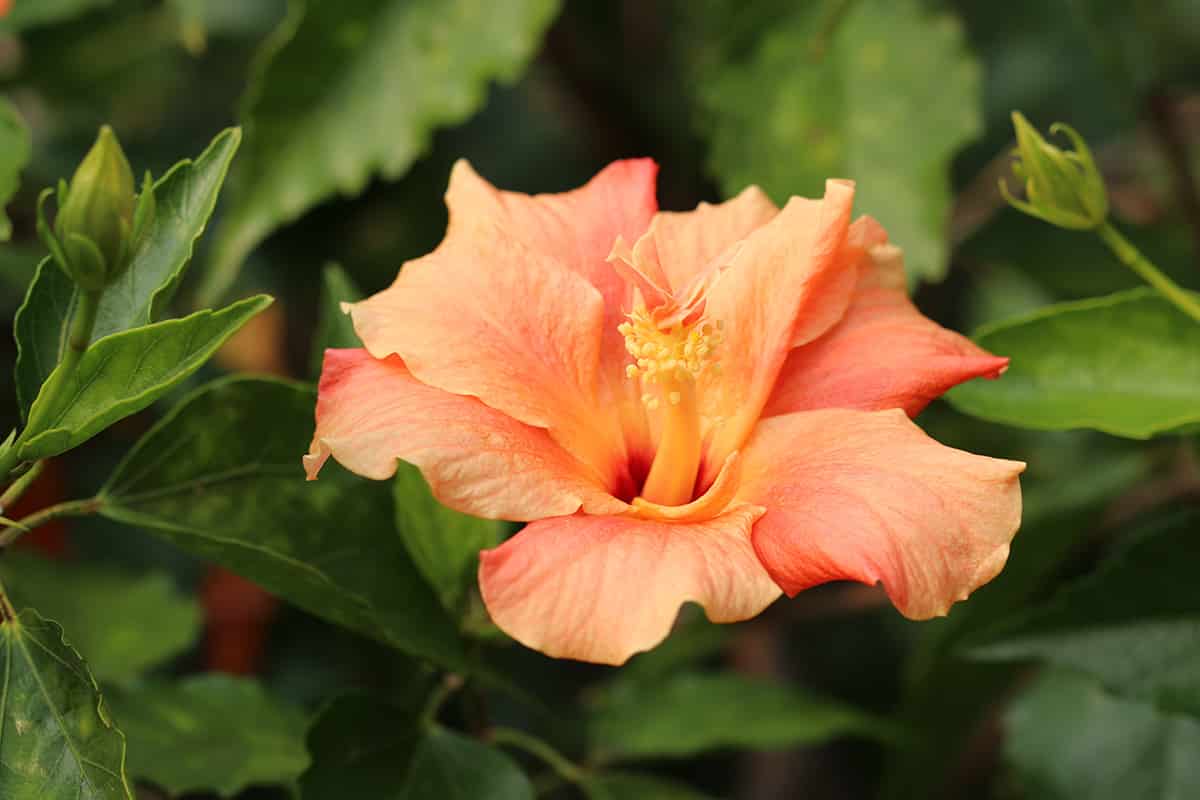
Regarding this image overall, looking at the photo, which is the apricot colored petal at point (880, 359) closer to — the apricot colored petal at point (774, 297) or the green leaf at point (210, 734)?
the apricot colored petal at point (774, 297)

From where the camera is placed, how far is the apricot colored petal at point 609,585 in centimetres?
62

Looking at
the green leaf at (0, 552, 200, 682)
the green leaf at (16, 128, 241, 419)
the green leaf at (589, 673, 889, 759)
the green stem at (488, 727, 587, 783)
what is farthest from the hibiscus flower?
the green leaf at (0, 552, 200, 682)

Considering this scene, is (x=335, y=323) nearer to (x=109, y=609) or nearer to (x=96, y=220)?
(x=96, y=220)

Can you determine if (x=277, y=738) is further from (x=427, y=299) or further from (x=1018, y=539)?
(x=1018, y=539)

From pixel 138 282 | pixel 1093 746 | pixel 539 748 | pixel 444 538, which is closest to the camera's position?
pixel 138 282

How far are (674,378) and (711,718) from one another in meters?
0.49

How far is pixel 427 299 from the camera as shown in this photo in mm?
770

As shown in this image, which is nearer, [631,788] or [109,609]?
[631,788]

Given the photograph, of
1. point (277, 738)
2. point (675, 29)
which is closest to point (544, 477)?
point (277, 738)

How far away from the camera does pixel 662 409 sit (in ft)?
2.85

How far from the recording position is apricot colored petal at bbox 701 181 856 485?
2.55 feet

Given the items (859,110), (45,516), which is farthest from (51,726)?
(859,110)

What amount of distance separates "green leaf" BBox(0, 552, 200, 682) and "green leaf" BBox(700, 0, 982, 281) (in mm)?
631

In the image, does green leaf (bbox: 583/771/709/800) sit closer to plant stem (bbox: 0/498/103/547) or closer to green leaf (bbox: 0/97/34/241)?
plant stem (bbox: 0/498/103/547)
